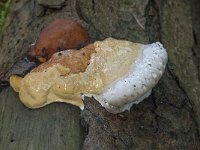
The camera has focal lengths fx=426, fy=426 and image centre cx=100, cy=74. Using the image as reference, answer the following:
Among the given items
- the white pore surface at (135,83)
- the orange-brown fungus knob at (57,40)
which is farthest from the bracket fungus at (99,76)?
the orange-brown fungus knob at (57,40)

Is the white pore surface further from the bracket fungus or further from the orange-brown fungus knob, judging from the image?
the orange-brown fungus knob

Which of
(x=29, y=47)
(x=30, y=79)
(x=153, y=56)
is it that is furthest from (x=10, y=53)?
(x=153, y=56)

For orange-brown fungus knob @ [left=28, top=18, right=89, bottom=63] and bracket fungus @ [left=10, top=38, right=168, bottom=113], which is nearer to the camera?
bracket fungus @ [left=10, top=38, right=168, bottom=113]

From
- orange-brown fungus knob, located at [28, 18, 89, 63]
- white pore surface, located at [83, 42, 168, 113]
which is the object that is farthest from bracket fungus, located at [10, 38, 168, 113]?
orange-brown fungus knob, located at [28, 18, 89, 63]

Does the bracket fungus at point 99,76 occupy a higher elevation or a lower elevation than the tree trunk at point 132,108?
higher

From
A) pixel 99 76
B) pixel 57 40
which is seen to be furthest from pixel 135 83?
pixel 57 40

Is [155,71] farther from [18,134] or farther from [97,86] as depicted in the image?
[18,134]

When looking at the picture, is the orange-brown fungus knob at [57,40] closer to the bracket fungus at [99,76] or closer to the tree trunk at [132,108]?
the bracket fungus at [99,76]
